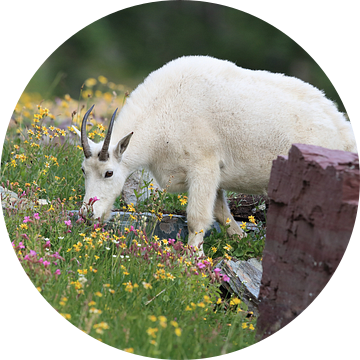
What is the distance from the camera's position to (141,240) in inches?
176

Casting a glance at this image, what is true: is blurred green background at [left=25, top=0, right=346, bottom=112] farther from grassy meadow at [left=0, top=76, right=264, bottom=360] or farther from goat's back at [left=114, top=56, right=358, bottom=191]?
grassy meadow at [left=0, top=76, right=264, bottom=360]

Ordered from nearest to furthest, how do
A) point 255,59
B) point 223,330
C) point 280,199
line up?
point 280,199
point 223,330
point 255,59

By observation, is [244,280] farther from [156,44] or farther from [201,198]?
[156,44]

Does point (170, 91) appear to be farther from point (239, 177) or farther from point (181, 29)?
point (181, 29)

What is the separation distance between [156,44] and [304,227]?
14.8m

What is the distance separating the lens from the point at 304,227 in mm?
3244

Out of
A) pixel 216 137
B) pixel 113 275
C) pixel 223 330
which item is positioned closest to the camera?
pixel 223 330

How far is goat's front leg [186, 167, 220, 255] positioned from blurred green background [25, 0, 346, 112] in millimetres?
9327

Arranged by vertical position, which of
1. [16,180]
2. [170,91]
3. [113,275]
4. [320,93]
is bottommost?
[113,275]

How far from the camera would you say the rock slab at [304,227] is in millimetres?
3080

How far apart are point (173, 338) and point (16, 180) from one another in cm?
372

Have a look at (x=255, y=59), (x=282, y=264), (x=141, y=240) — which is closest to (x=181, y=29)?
(x=255, y=59)

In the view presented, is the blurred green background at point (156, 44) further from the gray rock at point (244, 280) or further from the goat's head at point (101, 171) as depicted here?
the gray rock at point (244, 280)

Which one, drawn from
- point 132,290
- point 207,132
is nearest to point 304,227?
point 132,290
